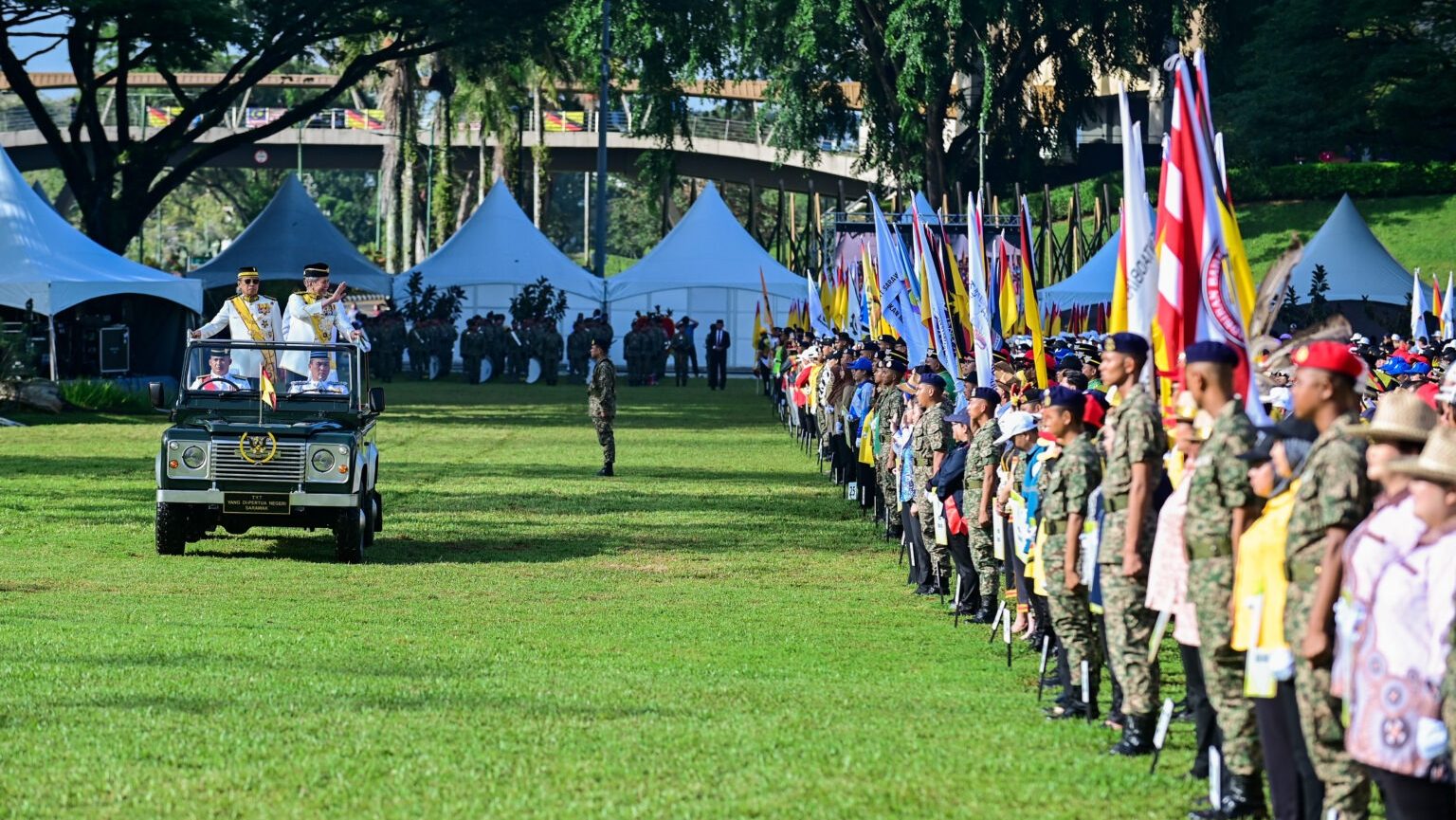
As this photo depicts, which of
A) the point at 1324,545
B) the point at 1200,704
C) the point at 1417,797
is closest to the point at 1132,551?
the point at 1200,704

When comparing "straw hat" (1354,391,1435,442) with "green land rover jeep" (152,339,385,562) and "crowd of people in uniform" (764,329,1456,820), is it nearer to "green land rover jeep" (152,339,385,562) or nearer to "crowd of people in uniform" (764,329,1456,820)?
"crowd of people in uniform" (764,329,1456,820)

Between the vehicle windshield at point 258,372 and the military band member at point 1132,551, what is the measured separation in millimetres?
10440

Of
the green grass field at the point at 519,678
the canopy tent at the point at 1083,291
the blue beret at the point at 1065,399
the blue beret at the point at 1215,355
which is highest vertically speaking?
the canopy tent at the point at 1083,291

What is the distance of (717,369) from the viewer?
53750 millimetres

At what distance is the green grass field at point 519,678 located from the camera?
869cm

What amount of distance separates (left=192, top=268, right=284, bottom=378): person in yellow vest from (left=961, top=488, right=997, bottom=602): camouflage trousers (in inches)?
283

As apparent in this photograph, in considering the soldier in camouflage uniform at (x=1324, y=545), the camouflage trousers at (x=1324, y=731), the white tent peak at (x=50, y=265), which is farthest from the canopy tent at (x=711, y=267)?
the camouflage trousers at (x=1324, y=731)

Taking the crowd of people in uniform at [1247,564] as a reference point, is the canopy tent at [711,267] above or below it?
above

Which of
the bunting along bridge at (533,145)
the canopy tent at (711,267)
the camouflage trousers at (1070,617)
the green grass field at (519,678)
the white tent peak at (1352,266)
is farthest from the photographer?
the bunting along bridge at (533,145)

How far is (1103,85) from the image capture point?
77500 mm

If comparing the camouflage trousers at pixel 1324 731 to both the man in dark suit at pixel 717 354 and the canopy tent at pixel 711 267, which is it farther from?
the canopy tent at pixel 711 267

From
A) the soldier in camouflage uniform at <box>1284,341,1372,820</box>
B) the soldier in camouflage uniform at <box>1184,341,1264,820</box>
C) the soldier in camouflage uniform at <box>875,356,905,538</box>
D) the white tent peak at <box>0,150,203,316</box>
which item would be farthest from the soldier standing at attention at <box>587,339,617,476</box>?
the soldier in camouflage uniform at <box>1284,341,1372,820</box>

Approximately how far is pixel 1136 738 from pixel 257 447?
9.99 meters

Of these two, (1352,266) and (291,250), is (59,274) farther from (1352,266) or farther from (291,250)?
(1352,266)
